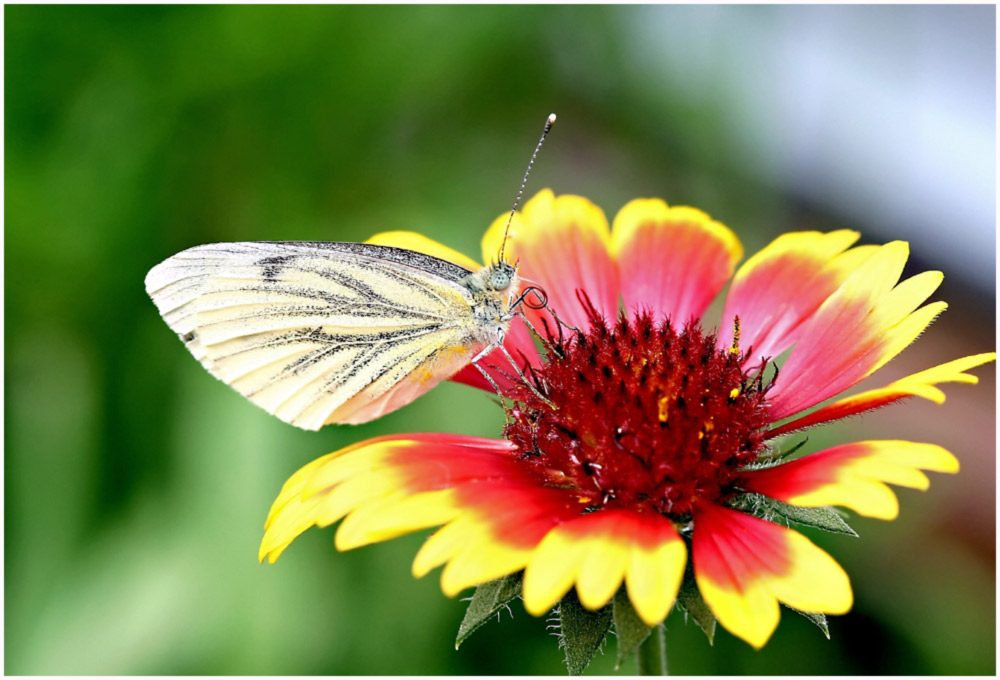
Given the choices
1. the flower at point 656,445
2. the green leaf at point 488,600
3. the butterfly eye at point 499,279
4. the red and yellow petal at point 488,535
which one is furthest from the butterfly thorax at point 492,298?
the green leaf at point 488,600

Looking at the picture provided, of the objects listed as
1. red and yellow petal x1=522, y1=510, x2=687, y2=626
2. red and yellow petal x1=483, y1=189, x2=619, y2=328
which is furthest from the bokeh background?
red and yellow petal x1=522, y1=510, x2=687, y2=626

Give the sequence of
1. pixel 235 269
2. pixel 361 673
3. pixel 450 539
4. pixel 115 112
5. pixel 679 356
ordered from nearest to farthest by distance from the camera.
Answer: pixel 450 539 < pixel 679 356 < pixel 235 269 < pixel 361 673 < pixel 115 112

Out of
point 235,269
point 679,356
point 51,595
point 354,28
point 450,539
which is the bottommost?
point 51,595

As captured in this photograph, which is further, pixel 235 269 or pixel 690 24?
pixel 690 24

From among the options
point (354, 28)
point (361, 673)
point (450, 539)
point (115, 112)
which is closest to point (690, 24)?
point (354, 28)

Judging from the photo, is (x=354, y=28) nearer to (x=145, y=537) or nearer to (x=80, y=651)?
(x=145, y=537)

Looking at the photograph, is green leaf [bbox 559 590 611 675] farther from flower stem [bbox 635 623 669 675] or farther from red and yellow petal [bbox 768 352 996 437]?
red and yellow petal [bbox 768 352 996 437]
